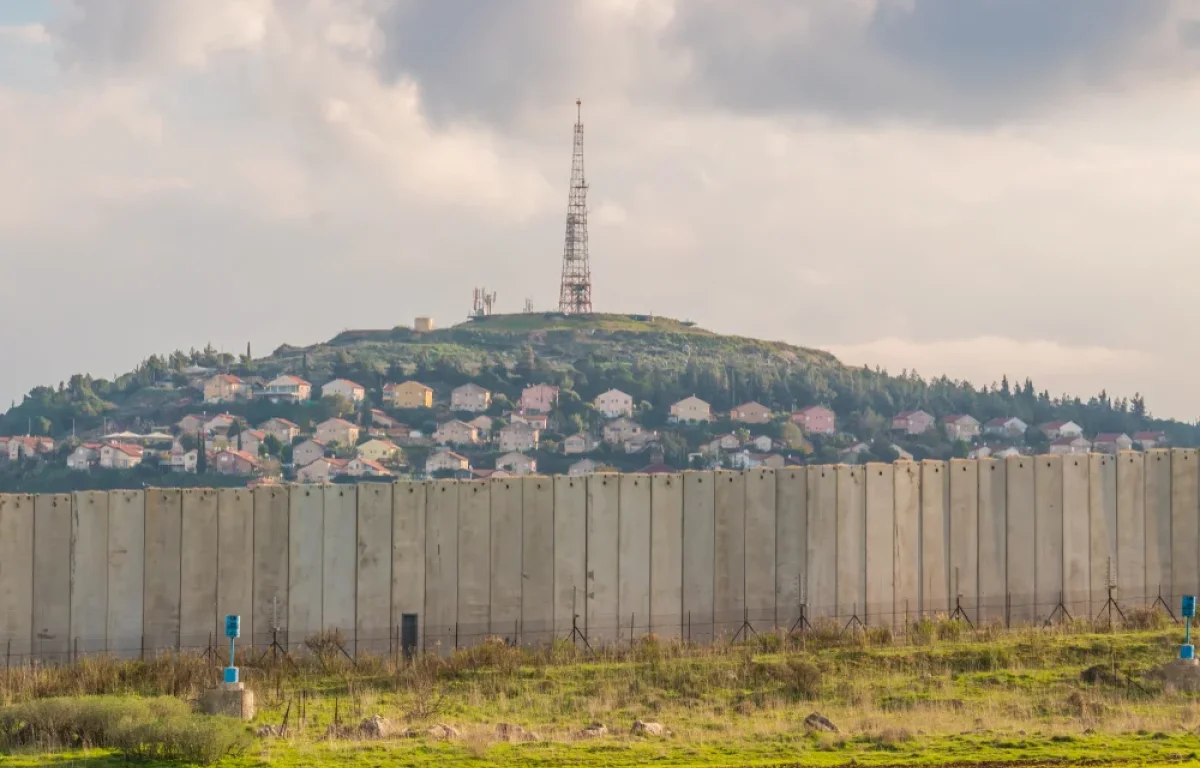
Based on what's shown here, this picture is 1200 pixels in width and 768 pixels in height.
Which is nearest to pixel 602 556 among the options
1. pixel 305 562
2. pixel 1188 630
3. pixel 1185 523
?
pixel 305 562

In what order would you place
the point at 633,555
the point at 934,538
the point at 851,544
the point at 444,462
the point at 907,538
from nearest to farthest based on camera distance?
the point at 633,555, the point at 851,544, the point at 907,538, the point at 934,538, the point at 444,462

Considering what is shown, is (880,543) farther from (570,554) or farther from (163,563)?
(163,563)

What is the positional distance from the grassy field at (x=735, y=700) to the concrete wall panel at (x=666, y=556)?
2.58m

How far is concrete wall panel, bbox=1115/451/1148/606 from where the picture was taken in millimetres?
31391

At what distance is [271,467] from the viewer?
17900cm

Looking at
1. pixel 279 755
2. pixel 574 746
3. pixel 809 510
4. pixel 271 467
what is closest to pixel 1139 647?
pixel 809 510

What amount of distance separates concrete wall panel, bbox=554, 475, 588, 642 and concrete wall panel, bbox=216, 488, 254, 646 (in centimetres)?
435

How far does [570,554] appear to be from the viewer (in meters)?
28.8

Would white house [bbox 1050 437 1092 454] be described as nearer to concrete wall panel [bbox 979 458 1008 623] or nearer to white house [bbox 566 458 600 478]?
white house [bbox 566 458 600 478]

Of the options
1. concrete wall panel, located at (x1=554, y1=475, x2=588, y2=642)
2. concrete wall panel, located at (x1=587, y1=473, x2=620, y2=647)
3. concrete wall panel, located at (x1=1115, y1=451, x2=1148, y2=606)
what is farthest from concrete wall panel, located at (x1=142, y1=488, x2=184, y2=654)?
concrete wall panel, located at (x1=1115, y1=451, x2=1148, y2=606)

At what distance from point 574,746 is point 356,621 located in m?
9.10

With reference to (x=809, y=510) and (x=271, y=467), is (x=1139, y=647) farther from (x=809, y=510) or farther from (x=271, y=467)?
(x=271, y=467)

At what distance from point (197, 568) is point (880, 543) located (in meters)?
10.1

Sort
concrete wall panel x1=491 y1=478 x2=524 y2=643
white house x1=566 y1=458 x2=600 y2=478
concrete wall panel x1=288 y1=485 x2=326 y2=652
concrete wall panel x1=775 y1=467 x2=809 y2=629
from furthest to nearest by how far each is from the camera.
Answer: white house x1=566 y1=458 x2=600 y2=478
concrete wall panel x1=775 y1=467 x2=809 y2=629
concrete wall panel x1=491 y1=478 x2=524 y2=643
concrete wall panel x1=288 y1=485 x2=326 y2=652
